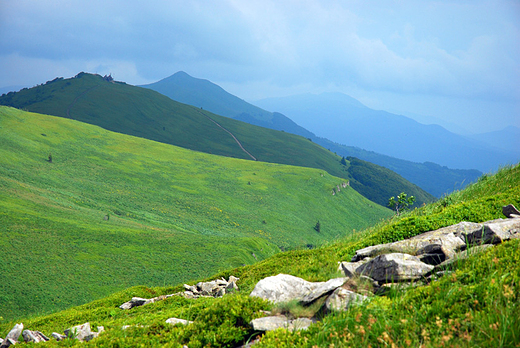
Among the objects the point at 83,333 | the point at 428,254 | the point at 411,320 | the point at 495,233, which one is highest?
the point at 495,233

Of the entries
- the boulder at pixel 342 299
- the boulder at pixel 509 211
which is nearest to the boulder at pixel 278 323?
the boulder at pixel 342 299

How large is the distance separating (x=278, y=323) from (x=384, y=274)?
293 cm

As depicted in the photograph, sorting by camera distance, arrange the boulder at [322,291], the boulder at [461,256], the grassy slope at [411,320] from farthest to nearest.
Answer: the boulder at [461,256], the boulder at [322,291], the grassy slope at [411,320]

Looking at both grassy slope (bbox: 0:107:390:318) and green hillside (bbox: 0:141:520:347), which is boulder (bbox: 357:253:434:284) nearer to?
green hillside (bbox: 0:141:520:347)

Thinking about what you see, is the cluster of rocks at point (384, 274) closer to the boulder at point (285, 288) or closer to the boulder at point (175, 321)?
the boulder at point (285, 288)

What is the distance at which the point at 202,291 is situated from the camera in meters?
14.1

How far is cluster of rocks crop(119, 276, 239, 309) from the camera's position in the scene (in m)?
13.2

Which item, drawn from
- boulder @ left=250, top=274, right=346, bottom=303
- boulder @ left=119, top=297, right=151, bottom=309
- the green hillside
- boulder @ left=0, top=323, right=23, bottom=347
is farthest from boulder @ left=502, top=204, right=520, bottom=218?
boulder @ left=0, top=323, right=23, bottom=347

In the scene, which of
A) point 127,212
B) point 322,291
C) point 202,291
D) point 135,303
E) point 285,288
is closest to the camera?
point 322,291

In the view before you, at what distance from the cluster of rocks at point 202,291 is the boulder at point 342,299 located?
6.58 metres

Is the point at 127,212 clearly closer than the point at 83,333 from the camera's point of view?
No

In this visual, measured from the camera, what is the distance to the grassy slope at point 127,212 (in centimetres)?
3856

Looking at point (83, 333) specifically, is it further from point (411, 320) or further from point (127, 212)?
point (127, 212)

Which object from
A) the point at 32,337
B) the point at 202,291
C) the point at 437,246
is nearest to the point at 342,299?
the point at 437,246
